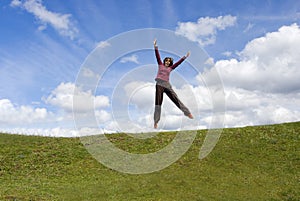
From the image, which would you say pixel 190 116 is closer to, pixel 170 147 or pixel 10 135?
pixel 170 147

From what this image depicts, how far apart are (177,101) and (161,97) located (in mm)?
729

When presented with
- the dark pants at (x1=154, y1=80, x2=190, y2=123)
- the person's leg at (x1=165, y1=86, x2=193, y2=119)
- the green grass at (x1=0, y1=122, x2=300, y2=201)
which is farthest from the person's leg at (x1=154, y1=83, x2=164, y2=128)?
the green grass at (x1=0, y1=122, x2=300, y2=201)

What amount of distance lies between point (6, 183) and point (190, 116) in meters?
17.2

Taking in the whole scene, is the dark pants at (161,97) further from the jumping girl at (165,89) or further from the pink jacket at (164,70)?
the pink jacket at (164,70)

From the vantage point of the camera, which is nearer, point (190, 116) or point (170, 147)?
point (190, 116)

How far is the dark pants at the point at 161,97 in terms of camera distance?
50.1 ft

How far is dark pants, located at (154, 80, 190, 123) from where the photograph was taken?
50.1 ft

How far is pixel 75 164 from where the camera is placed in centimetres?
3089

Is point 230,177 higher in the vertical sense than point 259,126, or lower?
lower

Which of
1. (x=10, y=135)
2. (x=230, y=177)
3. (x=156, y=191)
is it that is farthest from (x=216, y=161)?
(x=10, y=135)

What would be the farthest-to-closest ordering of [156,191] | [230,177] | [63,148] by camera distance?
[63,148] < [230,177] < [156,191]

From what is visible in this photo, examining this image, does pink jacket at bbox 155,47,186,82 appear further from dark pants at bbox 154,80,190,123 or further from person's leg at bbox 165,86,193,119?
person's leg at bbox 165,86,193,119

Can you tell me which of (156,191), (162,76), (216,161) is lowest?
(156,191)

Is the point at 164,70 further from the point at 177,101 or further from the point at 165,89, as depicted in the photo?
the point at 177,101
